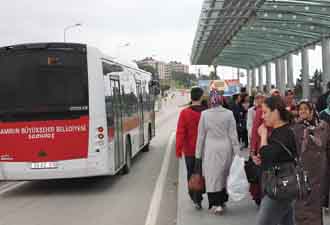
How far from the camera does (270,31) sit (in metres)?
27.9

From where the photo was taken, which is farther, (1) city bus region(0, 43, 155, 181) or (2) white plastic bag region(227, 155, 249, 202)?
(1) city bus region(0, 43, 155, 181)

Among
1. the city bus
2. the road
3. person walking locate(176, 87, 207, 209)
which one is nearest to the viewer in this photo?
person walking locate(176, 87, 207, 209)

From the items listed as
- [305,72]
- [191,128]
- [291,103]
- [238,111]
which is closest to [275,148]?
[191,128]

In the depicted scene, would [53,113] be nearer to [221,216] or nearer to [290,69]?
[221,216]

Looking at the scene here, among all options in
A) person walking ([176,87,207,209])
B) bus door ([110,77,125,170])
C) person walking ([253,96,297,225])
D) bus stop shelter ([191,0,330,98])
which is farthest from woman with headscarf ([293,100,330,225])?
bus stop shelter ([191,0,330,98])

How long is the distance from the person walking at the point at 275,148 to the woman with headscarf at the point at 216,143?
2.71m

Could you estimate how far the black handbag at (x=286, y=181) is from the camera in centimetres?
492

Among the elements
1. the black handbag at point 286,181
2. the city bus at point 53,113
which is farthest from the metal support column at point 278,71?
the black handbag at point 286,181

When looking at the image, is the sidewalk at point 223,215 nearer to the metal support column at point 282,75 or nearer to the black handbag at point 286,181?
the black handbag at point 286,181

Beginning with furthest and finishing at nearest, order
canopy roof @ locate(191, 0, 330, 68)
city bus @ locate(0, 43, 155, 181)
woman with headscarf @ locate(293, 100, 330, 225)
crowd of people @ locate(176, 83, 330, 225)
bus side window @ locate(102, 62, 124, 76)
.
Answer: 1. canopy roof @ locate(191, 0, 330, 68)
2. bus side window @ locate(102, 62, 124, 76)
3. city bus @ locate(0, 43, 155, 181)
4. woman with headscarf @ locate(293, 100, 330, 225)
5. crowd of people @ locate(176, 83, 330, 225)

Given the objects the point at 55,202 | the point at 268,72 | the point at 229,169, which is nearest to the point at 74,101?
the point at 55,202

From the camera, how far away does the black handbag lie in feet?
16.1

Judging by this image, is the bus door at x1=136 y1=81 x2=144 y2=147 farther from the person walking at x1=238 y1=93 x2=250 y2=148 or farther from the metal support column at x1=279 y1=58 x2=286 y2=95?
the metal support column at x1=279 y1=58 x2=286 y2=95

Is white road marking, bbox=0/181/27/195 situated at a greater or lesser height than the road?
lesser
